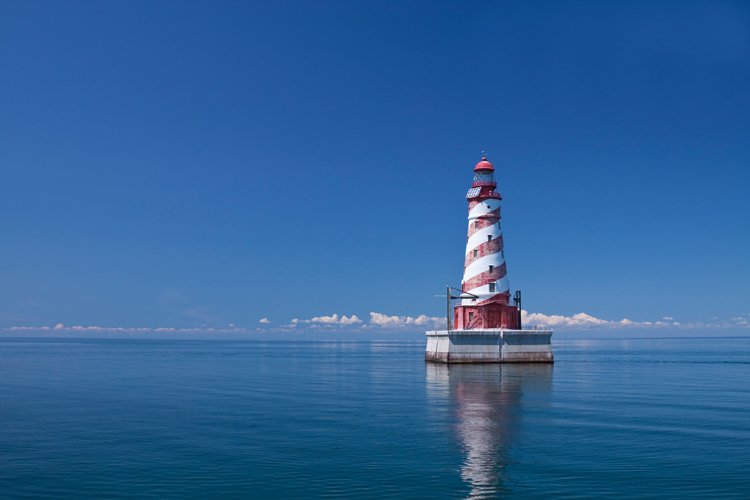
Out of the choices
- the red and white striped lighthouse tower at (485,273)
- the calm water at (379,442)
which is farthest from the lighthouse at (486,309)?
the calm water at (379,442)

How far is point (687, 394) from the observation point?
43906 millimetres

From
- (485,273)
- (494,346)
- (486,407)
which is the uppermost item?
(485,273)

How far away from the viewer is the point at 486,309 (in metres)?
65.8

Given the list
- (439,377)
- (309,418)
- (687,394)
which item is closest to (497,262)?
(439,377)

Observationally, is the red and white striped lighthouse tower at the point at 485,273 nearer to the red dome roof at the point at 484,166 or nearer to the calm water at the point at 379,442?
the red dome roof at the point at 484,166

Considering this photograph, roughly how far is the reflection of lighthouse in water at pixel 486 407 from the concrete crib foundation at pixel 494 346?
786 millimetres

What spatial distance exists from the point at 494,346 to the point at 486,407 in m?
28.5

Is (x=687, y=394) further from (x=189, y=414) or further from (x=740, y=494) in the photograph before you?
(x=189, y=414)

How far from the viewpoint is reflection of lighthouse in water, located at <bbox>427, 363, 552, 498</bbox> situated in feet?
69.4

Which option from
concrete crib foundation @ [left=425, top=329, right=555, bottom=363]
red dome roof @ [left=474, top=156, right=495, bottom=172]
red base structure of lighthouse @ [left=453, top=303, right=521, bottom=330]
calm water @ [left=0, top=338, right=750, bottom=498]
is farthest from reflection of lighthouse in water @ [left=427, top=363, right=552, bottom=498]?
red dome roof @ [left=474, top=156, right=495, bottom=172]

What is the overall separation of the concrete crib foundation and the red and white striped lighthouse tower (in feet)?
6.72

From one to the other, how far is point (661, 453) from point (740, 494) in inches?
205

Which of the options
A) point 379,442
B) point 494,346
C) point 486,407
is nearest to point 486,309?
point 494,346

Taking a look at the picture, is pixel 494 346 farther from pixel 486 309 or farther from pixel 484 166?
pixel 484 166
